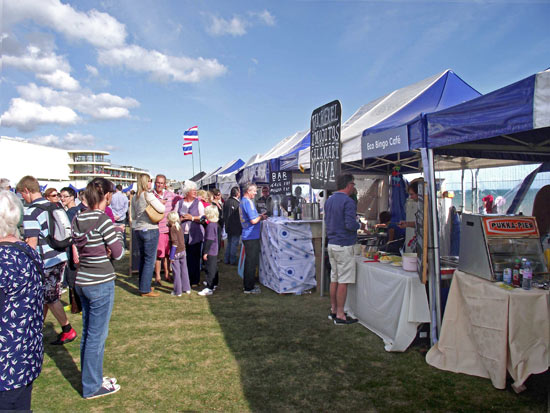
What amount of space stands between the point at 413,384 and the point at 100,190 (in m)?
2.98

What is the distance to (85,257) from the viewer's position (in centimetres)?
256

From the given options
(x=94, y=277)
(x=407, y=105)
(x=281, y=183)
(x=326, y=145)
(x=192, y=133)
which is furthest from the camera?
(x=192, y=133)

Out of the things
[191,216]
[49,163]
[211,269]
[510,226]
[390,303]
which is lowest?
[390,303]

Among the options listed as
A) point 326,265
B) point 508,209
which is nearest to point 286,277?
point 326,265

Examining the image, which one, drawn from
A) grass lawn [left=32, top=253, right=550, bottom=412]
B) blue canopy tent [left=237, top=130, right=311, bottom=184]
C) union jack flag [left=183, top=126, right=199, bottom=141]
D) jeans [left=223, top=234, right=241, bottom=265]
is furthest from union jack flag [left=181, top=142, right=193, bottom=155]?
grass lawn [left=32, top=253, right=550, bottom=412]

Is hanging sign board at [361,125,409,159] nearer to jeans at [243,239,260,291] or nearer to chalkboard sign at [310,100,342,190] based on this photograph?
chalkboard sign at [310,100,342,190]

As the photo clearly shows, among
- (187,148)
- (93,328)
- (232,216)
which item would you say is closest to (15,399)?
(93,328)

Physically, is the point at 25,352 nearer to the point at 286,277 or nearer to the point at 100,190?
the point at 100,190

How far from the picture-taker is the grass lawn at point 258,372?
2.53 m

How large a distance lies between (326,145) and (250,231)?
5.94ft

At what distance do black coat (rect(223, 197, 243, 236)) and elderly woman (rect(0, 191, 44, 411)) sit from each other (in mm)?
5280

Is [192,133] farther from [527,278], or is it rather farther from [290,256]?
[527,278]

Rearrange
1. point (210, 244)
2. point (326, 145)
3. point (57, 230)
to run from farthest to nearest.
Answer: point (210, 244), point (326, 145), point (57, 230)

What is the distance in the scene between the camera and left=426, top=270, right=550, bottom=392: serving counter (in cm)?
258
